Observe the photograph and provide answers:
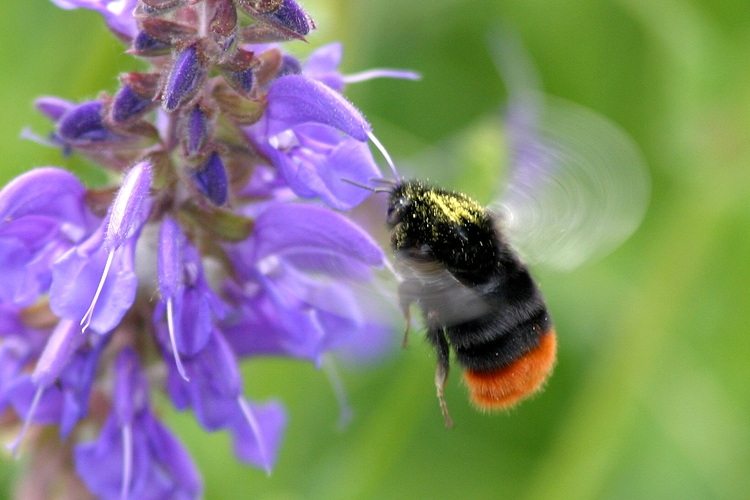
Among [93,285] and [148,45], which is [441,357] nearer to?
[93,285]

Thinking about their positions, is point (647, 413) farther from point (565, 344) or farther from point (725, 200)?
→ point (725, 200)

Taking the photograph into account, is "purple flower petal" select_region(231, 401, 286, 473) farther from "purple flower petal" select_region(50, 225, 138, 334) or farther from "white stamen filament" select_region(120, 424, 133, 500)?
"purple flower petal" select_region(50, 225, 138, 334)

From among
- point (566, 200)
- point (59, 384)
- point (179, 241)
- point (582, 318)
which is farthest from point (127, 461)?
point (582, 318)

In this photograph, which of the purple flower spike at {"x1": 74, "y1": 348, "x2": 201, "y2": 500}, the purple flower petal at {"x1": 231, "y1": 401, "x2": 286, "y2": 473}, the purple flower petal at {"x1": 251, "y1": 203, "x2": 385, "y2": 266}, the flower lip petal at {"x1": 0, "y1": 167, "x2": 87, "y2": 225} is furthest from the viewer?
the purple flower petal at {"x1": 231, "y1": 401, "x2": 286, "y2": 473}

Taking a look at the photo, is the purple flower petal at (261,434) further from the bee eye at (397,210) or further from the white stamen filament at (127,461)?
the bee eye at (397,210)

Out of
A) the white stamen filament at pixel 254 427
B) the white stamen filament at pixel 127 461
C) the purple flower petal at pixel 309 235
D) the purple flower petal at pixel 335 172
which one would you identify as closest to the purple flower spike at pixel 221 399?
the white stamen filament at pixel 254 427

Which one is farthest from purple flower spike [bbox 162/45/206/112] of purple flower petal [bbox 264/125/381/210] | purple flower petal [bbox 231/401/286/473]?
purple flower petal [bbox 231/401/286/473]
